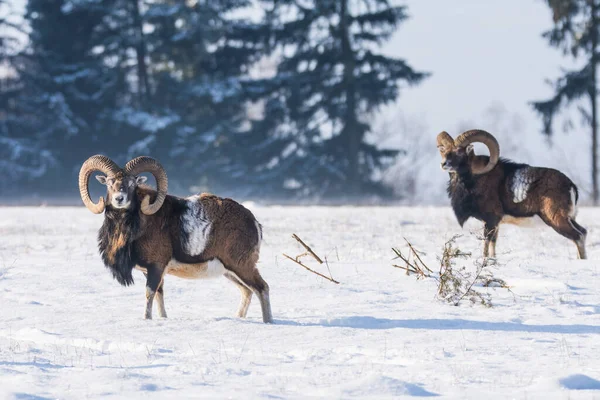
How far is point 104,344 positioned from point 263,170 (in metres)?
37.1

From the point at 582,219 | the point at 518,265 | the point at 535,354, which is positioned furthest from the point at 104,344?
the point at 582,219

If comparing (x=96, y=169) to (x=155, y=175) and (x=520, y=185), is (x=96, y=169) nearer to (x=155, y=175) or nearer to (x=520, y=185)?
(x=155, y=175)

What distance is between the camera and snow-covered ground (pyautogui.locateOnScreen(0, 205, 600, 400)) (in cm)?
704

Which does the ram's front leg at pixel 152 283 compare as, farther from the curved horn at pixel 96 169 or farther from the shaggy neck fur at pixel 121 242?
the curved horn at pixel 96 169

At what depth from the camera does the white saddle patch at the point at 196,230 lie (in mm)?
9969

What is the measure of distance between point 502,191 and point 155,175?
6528 millimetres

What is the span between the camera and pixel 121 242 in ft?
33.0

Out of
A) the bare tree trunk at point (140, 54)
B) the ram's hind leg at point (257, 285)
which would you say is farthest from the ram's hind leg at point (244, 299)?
the bare tree trunk at point (140, 54)

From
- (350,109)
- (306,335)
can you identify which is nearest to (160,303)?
(306,335)

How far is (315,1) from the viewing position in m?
42.8

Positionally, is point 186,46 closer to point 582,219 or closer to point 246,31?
point 246,31

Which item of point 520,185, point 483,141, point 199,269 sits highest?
point 483,141

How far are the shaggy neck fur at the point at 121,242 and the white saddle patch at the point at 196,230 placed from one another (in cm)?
54

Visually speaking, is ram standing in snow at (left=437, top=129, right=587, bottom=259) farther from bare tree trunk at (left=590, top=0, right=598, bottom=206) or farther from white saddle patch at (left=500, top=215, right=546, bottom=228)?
bare tree trunk at (left=590, top=0, right=598, bottom=206)
